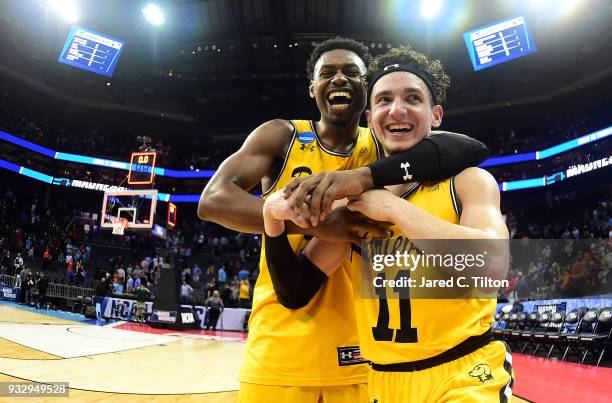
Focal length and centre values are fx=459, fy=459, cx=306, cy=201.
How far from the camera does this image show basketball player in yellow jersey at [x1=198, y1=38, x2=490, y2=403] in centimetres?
186

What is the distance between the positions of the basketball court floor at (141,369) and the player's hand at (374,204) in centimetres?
385

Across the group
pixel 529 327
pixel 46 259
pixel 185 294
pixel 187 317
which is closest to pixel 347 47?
pixel 529 327

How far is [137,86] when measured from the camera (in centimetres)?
2291

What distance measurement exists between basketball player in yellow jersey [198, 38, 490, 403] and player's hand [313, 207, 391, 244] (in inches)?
0.7

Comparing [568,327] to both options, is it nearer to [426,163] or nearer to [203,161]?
[426,163]

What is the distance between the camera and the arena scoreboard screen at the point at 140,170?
1777cm

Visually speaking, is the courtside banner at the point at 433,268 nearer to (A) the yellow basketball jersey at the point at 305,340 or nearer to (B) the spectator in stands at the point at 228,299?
(A) the yellow basketball jersey at the point at 305,340

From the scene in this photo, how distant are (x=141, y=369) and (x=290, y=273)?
524cm

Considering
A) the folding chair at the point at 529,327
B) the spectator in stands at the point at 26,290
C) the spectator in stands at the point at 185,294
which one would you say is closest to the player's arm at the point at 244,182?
the folding chair at the point at 529,327

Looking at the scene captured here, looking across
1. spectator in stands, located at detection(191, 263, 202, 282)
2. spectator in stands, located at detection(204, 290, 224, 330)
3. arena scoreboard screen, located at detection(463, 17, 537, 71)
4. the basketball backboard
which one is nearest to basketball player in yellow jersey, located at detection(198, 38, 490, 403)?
spectator in stands, located at detection(204, 290, 224, 330)

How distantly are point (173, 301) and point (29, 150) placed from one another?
15.3m

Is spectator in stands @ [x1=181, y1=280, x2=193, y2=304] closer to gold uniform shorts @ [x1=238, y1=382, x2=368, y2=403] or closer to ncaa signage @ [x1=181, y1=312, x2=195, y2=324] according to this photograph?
ncaa signage @ [x1=181, y1=312, x2=195, y2=324]

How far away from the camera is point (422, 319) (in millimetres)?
1461

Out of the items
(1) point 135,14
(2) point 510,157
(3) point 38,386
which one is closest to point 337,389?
(3) point 38,386
